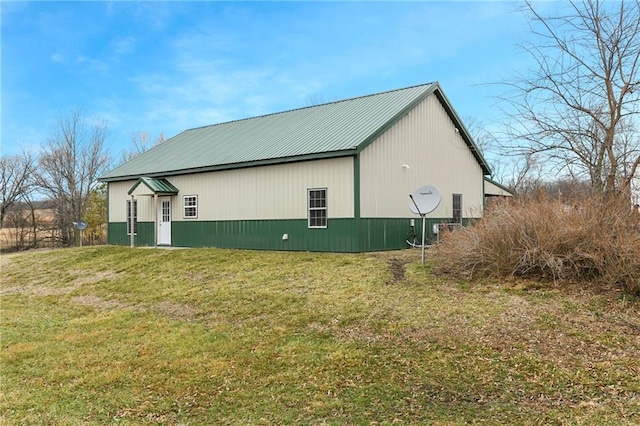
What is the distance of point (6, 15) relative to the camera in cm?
1098

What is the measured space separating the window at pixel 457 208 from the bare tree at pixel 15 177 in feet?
118

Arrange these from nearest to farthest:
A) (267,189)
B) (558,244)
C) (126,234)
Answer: (558,244)
(267,189)
(126,234)

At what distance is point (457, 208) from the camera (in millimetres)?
17984

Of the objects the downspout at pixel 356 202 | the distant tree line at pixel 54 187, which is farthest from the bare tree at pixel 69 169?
the downspout at pixel 356 202

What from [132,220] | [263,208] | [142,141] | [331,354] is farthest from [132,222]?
[142,141]

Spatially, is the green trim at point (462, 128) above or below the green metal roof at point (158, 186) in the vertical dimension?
above

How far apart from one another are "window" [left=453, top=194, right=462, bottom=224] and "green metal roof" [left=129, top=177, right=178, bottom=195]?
10.8 meters

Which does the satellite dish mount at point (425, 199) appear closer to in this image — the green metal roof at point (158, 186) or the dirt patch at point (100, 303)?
the dirt patch at point (100, 303)

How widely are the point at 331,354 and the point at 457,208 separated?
12.9 meters

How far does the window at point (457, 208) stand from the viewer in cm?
1784

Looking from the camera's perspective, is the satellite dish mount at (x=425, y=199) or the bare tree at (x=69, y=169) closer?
the satellite dish mount at (x=425, y=199)

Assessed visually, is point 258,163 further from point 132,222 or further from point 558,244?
point 558,244

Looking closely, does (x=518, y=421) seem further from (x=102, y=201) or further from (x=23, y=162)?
(x=23, y=162)

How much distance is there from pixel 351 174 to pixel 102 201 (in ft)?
89.9
